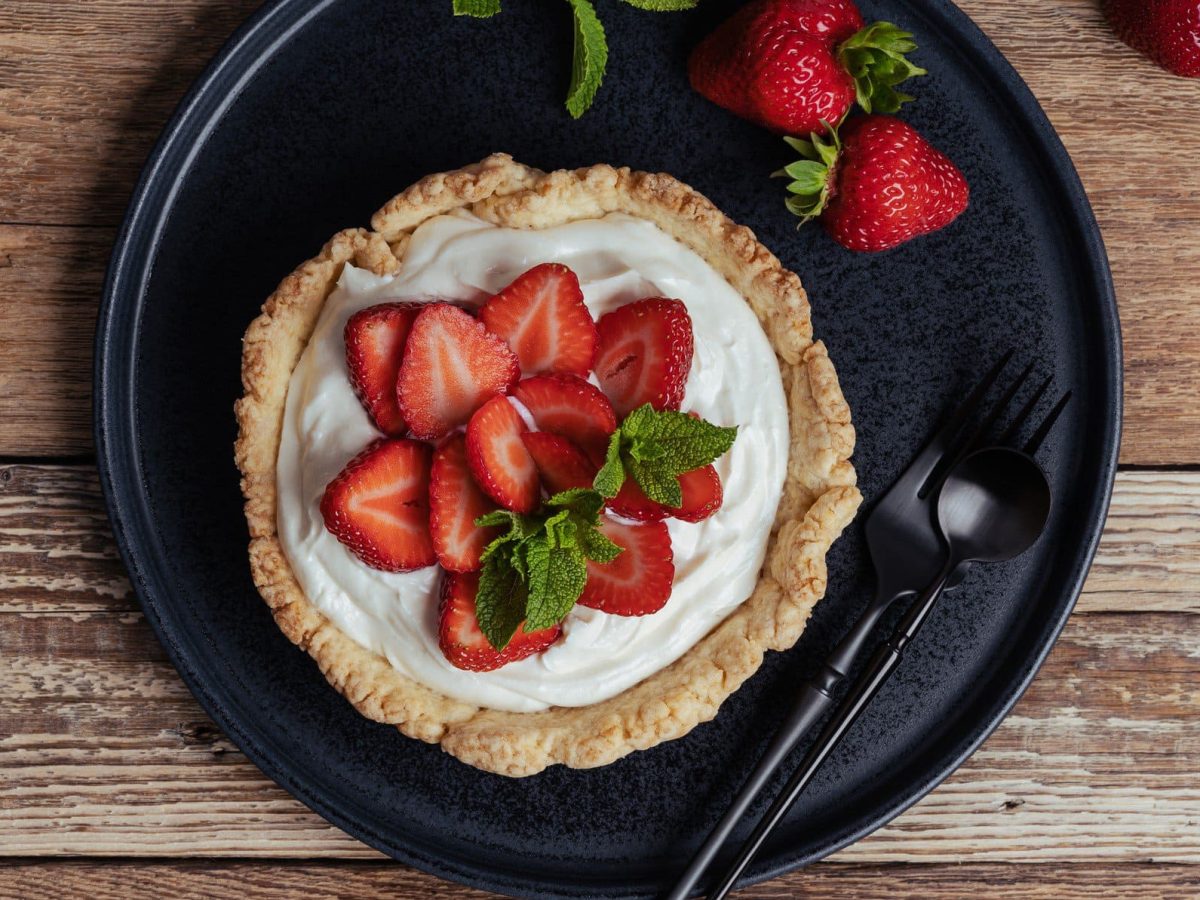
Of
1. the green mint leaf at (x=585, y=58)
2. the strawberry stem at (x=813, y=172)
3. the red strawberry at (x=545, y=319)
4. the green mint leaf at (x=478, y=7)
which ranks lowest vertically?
the red strawberry at (x=545, y=319)

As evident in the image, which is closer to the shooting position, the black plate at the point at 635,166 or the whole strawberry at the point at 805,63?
the whole strawberry at the point at 805,63

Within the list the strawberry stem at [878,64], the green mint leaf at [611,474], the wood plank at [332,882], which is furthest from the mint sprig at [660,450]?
the wood plank at [332,882]

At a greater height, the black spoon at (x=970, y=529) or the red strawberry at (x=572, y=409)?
the red strawberry at (x=572, y=409)

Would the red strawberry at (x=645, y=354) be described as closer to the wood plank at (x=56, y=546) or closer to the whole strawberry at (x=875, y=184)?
the whole strawberry at (x=875, y=184)

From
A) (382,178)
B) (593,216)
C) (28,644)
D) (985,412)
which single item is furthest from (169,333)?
(985,412)

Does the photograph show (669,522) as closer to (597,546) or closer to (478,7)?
(597,546)

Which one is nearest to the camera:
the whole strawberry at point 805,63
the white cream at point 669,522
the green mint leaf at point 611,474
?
the green mint leaf at point 611,474
